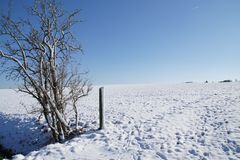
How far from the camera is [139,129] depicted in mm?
→ 9508

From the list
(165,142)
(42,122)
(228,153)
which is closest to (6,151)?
(42,122)

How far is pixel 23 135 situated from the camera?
45.9 ft

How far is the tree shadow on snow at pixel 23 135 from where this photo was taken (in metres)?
12.5

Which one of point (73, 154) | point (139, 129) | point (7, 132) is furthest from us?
point (7, 132)

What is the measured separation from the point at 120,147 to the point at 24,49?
20.6ft

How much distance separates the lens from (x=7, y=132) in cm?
1520

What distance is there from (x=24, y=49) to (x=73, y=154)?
18.5ft

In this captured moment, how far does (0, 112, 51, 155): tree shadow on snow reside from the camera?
1251 centimetres

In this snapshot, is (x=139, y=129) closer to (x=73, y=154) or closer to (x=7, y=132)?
(x=73, y=154)

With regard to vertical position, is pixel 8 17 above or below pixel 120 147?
above

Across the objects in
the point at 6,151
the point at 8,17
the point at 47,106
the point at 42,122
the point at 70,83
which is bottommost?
the point at 6,151

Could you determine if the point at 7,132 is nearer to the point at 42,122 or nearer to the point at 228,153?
the point at 42,122

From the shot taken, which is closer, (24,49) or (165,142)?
(165,142)

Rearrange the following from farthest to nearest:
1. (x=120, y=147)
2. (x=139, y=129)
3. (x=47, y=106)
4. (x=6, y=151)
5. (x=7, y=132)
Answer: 1. (x=7, y=132)
2. (x=6, y=151)
3. (x=47, y=106)
4. (x=139, y=129)
5. (x=120, y=147)
